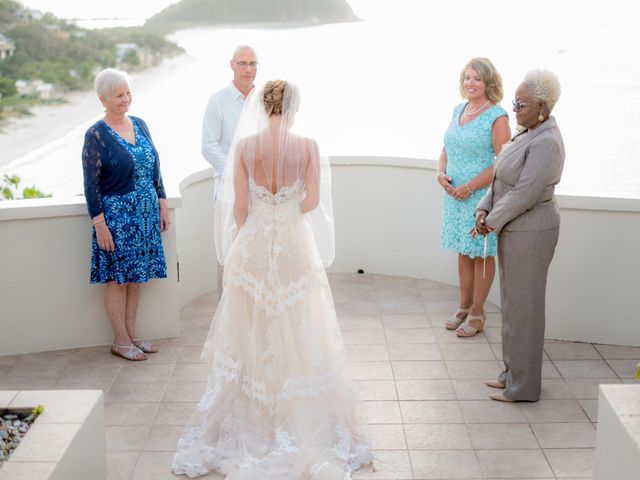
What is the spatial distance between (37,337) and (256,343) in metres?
1.69

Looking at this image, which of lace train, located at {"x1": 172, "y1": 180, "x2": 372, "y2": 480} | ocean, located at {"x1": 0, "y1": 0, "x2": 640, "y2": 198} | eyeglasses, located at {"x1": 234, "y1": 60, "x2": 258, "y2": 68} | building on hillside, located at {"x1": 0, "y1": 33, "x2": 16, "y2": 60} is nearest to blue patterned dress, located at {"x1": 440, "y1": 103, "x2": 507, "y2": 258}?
eyeglasses, located at {"x1": 234, "y1": 60, "x2": 258, "y2": 68}

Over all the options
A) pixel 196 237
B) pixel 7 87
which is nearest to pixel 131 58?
pixel 7 87

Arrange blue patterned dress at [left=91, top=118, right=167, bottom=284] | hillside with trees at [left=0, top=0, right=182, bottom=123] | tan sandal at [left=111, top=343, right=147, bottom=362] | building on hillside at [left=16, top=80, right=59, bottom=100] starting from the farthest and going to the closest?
building on hillside at [left=16, top=80, right=59, bottom=100]
hillside with trees at [left=0, top=0, right=182, bottom=123]
tan sandal at [left=111, top=343, right=147, bottom=362]
blue patterned dress at [left=91, top=118, right=167, bottom=284]

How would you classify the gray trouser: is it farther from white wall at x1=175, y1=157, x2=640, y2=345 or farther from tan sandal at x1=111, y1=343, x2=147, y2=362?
tan sandal at x1=111, y1=343, x2=147, y2=362

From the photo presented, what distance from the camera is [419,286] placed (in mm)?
5512

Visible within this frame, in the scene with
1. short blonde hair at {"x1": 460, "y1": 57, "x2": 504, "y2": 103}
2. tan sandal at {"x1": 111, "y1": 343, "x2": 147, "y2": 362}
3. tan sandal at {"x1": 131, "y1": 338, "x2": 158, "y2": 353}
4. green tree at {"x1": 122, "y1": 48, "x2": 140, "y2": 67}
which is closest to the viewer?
short blonde hair at {"x1": 460, "y1": 57, "x2": 504, "y2": 103}

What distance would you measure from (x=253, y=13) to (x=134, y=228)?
42.4 ft

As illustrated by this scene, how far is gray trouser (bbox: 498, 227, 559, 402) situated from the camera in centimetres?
367

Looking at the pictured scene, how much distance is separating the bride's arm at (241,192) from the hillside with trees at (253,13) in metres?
10.6

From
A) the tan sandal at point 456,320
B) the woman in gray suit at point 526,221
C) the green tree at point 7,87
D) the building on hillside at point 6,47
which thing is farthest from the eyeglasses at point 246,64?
the building on hillside at point 6,47

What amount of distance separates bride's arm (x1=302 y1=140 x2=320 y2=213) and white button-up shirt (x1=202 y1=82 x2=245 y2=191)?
45.5 inches

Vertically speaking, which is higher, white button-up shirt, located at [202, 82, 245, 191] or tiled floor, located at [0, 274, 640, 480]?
white button-up shirt, located at [202, 82, 245, 191]

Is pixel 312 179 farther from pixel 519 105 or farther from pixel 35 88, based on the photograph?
pixel 35 88

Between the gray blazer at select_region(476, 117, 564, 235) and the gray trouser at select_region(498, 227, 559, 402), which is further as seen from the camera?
the gray trouser at select_region(498, 227, 559, 402)
